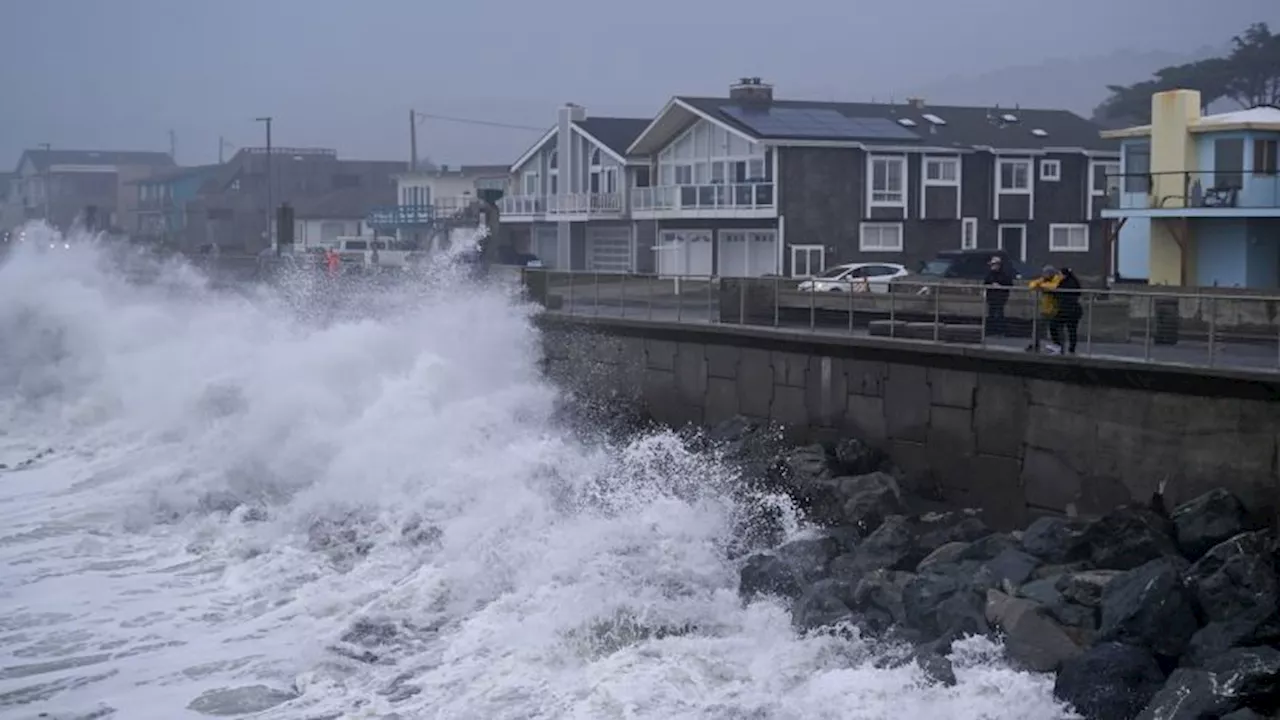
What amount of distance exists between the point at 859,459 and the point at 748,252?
20934mm

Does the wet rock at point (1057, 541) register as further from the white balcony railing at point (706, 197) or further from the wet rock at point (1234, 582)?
the white balcony railing at point (706, 197)

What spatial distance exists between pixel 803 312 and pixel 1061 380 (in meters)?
5.47

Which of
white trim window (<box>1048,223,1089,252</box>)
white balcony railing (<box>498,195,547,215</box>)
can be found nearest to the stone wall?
white trim window (<box>1048,223,1089,252</box>)

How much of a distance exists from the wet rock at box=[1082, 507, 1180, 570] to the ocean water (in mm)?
1594

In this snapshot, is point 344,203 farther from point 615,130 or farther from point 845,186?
point 845,186

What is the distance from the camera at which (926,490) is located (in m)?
15.9

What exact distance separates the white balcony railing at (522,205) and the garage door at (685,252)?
25.6ft

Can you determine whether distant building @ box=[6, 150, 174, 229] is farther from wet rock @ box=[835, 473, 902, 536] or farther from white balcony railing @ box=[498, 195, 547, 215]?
wet rock @ box=[835, 473, 902, 536]

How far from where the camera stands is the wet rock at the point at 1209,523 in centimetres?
1200

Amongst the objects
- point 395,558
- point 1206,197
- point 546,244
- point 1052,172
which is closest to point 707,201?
point 1052,172

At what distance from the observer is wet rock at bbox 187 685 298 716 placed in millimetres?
11766

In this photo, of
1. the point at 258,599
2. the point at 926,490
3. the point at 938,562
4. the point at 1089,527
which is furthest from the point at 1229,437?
the point at 258,599

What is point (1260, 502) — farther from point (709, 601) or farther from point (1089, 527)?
point (709, 601)

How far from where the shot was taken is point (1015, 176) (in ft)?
126
